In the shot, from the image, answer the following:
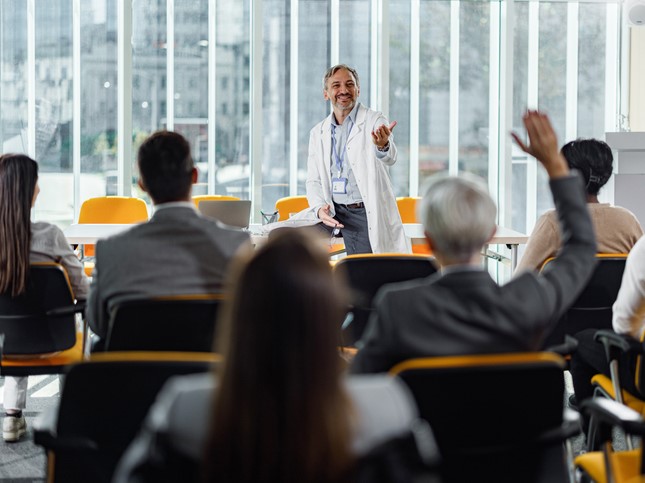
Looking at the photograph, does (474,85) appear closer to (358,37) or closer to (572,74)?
(572,74)

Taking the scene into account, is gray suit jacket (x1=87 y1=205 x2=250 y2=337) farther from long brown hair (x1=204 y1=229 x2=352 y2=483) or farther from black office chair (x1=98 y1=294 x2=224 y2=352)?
long brown hair (x1=204 y1=229 x2=352 y2=483)

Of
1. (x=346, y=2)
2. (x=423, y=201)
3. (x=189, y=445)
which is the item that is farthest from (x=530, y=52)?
(x=189, y=445)

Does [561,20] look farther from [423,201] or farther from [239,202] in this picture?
[423,201]

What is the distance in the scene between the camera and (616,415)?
2.32 m

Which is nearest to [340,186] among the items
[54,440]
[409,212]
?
[409,212]

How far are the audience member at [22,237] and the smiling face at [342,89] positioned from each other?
2.46 metres

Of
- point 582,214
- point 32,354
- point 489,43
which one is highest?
point 489,43

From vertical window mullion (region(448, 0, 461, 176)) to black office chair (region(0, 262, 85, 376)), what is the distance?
6130 mm

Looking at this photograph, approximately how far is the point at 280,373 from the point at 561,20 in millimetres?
9045

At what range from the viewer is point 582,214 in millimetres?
2463

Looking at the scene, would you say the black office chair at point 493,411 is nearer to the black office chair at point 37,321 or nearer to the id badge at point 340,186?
the black office chair at point 37,321

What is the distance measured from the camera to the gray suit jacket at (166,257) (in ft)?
9.75

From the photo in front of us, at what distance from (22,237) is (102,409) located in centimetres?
191

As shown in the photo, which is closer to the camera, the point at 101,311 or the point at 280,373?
the point at 280,373
